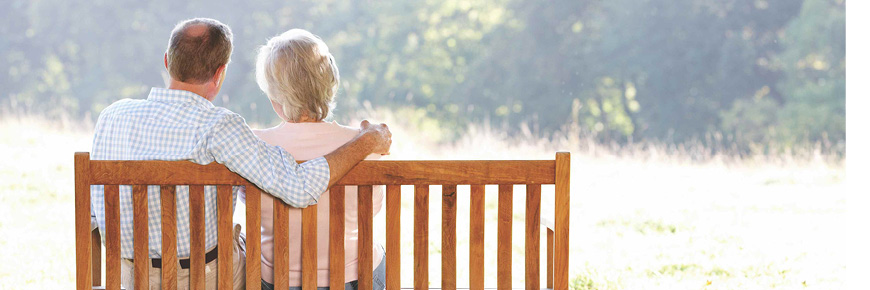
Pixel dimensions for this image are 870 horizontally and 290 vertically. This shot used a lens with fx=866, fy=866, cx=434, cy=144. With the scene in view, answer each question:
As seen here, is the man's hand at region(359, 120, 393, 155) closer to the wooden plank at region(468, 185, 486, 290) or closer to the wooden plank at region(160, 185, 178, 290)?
the wooden plank at region(468, 185, 486, 290)

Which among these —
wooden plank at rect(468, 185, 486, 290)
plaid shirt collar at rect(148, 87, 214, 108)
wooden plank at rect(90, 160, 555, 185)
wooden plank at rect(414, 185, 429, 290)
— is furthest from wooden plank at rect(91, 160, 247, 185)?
wooden plank at rect(468, 185, 486, 290)

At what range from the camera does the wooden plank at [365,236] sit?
5.73 feet

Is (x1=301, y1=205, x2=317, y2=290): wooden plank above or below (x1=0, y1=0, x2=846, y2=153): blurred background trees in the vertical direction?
below

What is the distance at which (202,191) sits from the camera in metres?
1.71

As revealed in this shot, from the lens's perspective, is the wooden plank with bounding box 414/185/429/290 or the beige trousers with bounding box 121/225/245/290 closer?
the wooden plank with bounding box 414/185/429/290

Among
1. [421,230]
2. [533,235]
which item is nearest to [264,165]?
[421,230]

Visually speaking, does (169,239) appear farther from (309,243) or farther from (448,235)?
(448,235)

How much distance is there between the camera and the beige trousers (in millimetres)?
1875

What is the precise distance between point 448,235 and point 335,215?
0.23 m

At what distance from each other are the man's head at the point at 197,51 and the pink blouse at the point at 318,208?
0.62ft

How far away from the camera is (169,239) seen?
174 centimetres

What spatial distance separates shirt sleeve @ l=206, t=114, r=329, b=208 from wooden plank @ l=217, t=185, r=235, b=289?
0.24ft

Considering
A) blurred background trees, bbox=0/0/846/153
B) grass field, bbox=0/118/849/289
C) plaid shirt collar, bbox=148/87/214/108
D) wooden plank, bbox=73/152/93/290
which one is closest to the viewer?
wooden plank, bbox=73/152/93/290

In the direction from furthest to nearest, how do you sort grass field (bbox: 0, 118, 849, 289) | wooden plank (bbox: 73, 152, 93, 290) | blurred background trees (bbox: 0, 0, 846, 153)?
1. blurred background trees (bbox: 0, 0, 846, 153)
2. grass field (bbox: 0, 118, 849, 289)
3. wooden plank (bbox: 73, 152, 93, 290)
